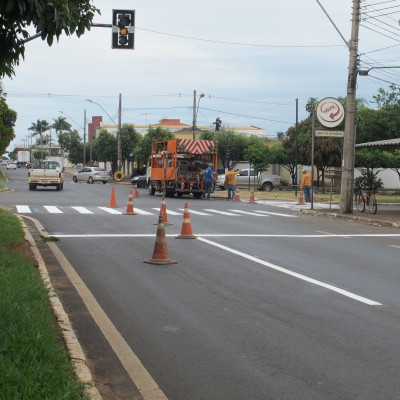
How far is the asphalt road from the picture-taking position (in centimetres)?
479

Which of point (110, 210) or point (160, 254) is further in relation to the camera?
point (110, 210)

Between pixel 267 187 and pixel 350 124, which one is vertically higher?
pixel 350 124

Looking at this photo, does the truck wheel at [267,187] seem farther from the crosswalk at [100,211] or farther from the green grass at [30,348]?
the green grass at [30,348]

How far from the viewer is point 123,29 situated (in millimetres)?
16031

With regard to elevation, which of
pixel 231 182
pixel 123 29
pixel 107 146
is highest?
pixel 123 29

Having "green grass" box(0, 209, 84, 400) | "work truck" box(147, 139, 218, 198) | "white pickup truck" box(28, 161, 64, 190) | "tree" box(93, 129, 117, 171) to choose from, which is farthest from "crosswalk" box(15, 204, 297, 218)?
"tree" box(93, 129, 117, 171)

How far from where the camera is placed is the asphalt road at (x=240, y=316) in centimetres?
479

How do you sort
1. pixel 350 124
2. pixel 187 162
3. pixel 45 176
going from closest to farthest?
pixel 350 124, pixel 187 162, pixel 45 176

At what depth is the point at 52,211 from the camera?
21.7 meters

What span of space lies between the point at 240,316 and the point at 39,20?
4.02 meters

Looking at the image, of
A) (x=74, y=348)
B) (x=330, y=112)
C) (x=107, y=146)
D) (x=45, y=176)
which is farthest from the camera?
(x=107, y=146)

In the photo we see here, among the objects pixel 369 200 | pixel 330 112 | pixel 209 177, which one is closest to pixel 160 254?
pixel 369 200

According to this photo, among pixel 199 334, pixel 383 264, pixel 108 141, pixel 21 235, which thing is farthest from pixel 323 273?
pixel 108 141

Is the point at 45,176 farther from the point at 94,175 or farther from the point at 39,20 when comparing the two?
the point at 39,20
